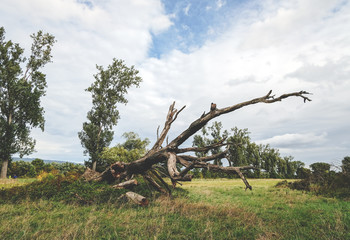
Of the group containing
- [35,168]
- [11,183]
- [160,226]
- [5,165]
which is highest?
[160,226]

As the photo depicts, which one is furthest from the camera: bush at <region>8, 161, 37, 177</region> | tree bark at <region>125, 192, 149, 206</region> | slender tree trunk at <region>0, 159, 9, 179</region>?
bush at <region>8, 161, 37, 177</region>

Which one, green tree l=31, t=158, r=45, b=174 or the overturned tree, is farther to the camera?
green tree l=31, t=158, r=45, b=174

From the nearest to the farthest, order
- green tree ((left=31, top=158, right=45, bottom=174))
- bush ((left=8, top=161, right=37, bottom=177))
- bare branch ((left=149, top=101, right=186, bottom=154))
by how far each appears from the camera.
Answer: bare branch ((left=149, top=101, right=186, bottom=154))
bush ((left=8, top=161, right=37, bottom=177))
green tree ((left=31, top=158, right=45, bottom=174))

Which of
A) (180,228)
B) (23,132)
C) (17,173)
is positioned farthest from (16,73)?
(180,228)

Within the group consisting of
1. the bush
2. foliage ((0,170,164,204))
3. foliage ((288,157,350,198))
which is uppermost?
foliage ((288,157,350,198))

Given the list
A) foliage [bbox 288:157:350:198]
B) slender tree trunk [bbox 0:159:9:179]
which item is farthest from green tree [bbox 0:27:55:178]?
foliage [bbox 288:157:350:198]

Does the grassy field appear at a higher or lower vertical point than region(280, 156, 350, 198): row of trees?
lower

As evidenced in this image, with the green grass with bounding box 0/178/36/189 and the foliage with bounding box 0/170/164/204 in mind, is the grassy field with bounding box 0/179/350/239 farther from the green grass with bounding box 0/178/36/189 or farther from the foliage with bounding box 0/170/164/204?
the green grass with bounding box 0/178/36/189

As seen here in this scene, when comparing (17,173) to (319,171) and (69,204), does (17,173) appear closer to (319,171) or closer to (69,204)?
(69,204)

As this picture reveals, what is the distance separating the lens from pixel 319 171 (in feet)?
50.5

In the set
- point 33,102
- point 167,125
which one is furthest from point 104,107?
point 167,125

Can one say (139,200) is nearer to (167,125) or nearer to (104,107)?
(167,125)

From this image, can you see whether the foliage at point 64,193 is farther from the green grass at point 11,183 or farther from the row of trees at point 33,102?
the row of trees at point 33,102

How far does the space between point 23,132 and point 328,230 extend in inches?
1153
